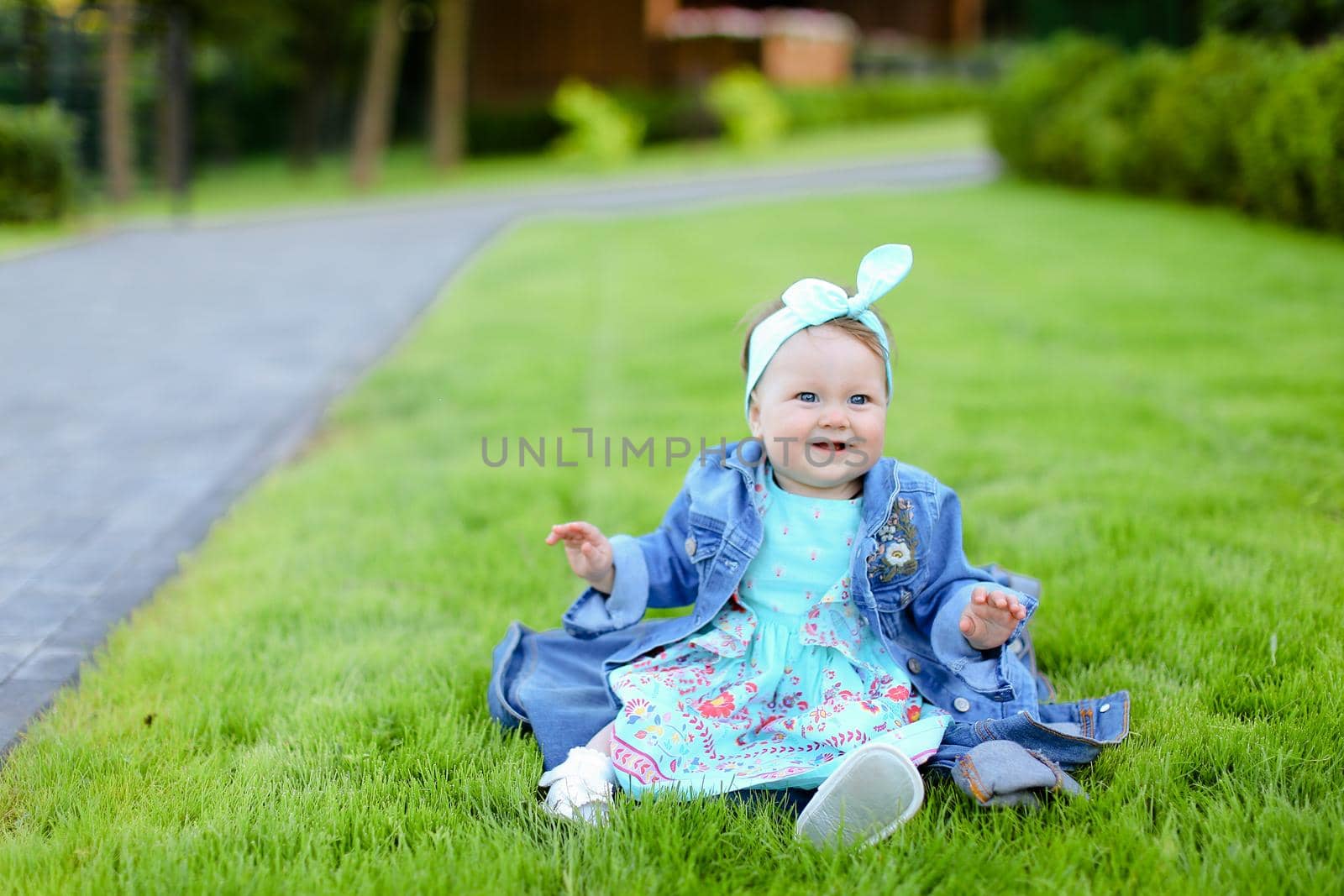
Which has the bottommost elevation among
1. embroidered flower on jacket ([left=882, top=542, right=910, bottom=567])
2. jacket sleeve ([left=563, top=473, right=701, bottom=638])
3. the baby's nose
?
jacket sleeve ([left=563, top=473, right=701, bottom=638])

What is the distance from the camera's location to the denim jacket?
2537 millimetres

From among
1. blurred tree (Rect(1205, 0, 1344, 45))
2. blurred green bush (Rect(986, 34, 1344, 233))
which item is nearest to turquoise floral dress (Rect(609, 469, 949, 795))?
blurred green bush (Rect(986, 34, 1344, 233))

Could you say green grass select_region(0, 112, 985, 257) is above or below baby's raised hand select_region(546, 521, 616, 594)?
above

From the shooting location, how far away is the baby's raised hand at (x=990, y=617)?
2.31 m

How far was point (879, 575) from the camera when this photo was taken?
2562mm

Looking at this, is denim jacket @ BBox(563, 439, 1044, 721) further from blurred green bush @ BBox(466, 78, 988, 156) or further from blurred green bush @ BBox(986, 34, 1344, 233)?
blurred green bush @ BBox(466, 78, 988, 156)

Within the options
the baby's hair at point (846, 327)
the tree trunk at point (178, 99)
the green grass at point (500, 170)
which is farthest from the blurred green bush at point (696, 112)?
the baby's hair at point (846, 327)

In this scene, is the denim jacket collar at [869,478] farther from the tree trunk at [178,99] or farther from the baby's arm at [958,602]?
the tree trunk at [178,99]

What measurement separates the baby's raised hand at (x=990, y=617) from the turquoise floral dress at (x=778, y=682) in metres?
0.18

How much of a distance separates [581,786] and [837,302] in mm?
1091

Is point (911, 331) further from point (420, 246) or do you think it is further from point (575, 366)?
point (420, 246)

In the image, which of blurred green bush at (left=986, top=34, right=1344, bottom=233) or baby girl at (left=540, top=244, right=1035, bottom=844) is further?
blurred green bush at (left=986, top=34, right=1344, bottom=233)

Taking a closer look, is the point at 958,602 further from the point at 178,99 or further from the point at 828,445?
the point at 178,99

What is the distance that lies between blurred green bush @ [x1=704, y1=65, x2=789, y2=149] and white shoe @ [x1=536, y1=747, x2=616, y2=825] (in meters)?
21.8
